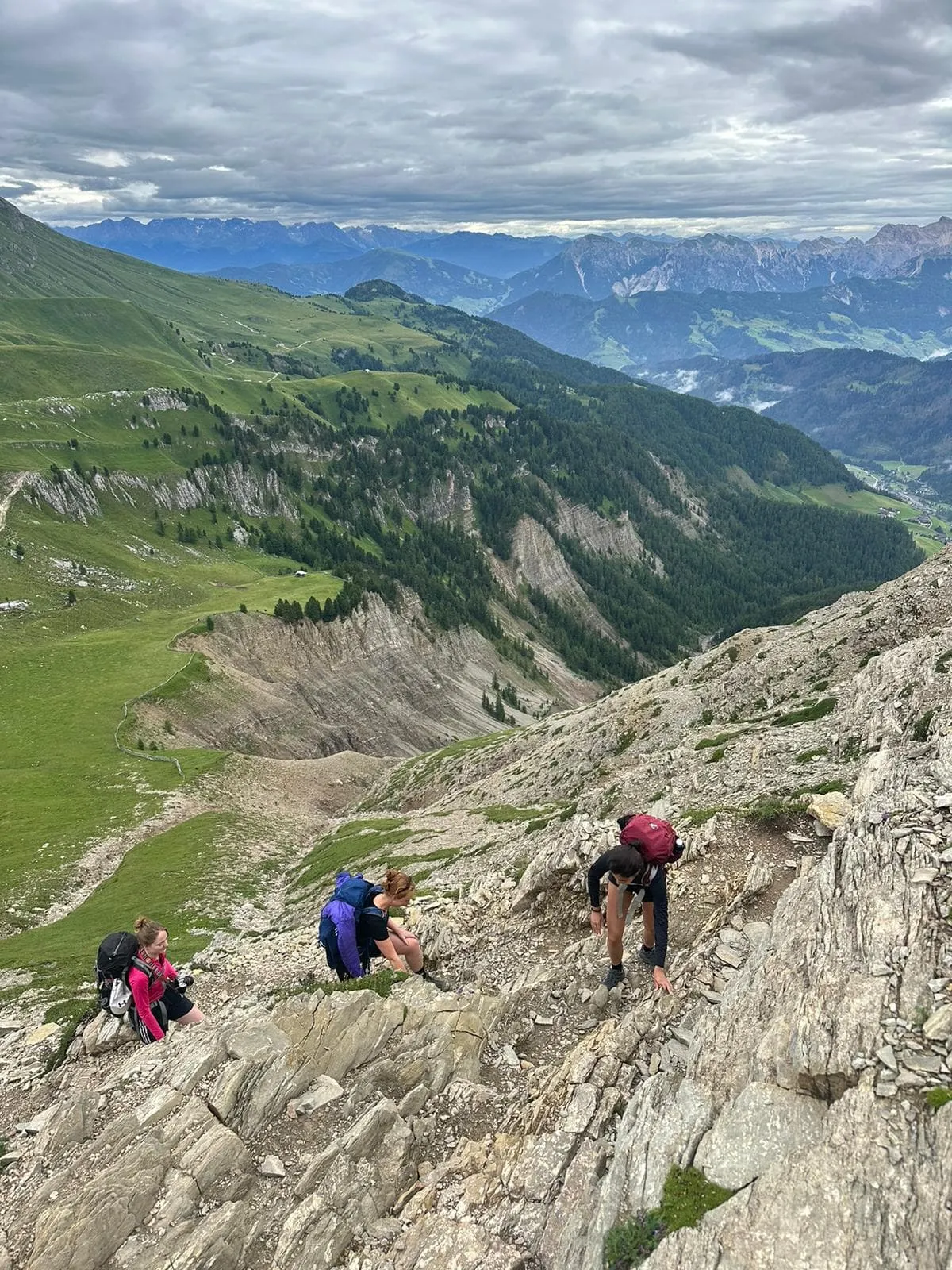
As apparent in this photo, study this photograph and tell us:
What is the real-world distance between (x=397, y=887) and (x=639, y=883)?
Result: 20.3ft

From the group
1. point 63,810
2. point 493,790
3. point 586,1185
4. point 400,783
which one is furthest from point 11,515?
point 586,1185

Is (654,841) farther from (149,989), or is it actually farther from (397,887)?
(149,989)

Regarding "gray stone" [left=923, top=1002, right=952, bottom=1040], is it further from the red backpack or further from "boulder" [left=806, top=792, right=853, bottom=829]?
"boulder" [left=806, top=792, right=853, bottom=829]

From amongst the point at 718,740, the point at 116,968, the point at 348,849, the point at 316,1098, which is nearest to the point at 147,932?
the point at 116,968

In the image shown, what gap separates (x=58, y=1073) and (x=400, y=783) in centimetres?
6693

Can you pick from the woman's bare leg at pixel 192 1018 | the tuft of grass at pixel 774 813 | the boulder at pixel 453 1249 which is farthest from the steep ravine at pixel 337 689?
the boulder at pixel 453 1249

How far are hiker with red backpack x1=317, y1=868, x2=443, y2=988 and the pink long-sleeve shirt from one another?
16.6ft

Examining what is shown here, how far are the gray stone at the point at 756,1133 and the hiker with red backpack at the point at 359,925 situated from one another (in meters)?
8.90

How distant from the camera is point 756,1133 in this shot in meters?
12.1

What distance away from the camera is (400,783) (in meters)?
88.2

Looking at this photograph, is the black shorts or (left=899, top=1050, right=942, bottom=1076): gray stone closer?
(left=899, top=1050, right=942, bottom=1076): gray stone

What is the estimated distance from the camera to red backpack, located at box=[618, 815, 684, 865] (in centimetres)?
1670

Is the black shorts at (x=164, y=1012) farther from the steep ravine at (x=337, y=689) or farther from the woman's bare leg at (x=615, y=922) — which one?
the steep ravine at (x=337, y=689)

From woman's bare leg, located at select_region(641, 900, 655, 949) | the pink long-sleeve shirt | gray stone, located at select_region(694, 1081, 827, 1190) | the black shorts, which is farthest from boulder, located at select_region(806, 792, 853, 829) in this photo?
the black shorts
